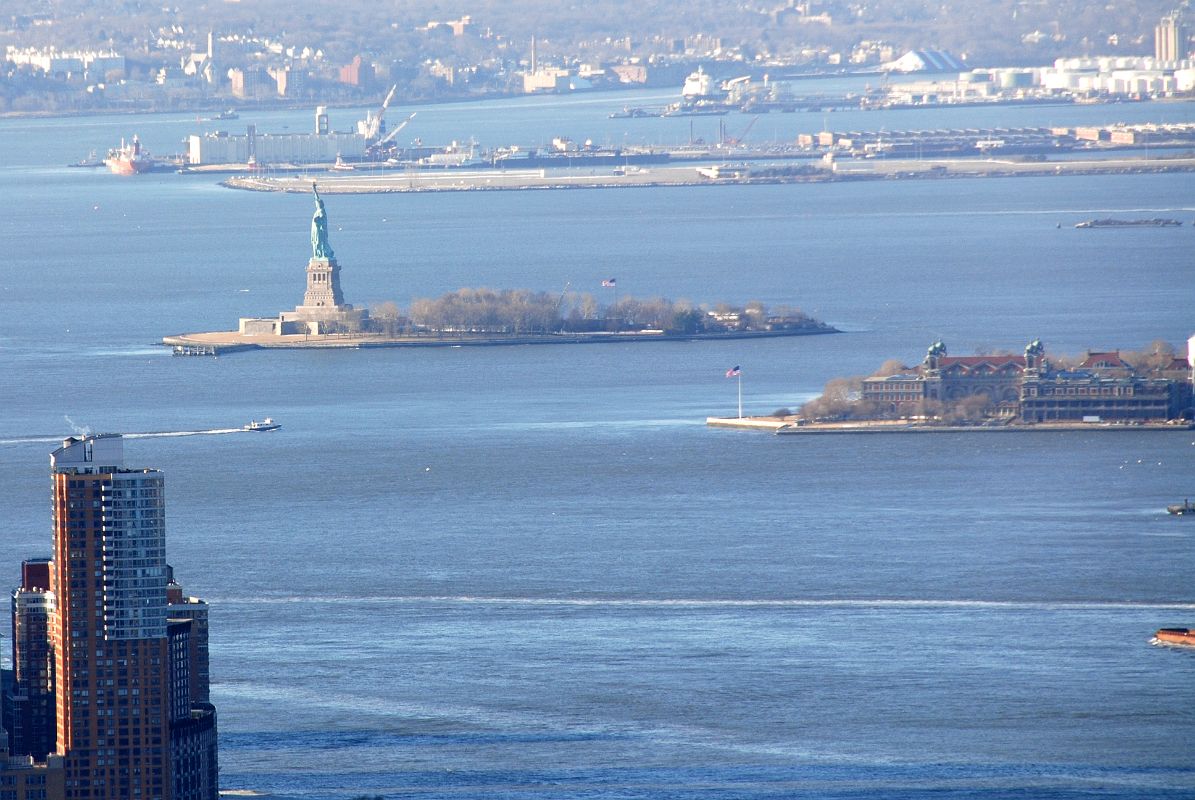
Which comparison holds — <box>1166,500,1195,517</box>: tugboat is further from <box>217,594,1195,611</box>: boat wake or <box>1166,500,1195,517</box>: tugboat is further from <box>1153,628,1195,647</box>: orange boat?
<box>1153,628,1195,647</box>: orange boat

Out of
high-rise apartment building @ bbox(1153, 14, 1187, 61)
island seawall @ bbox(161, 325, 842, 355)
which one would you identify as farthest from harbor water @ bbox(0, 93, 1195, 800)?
high-rise apartment building @ bbox(1153, 14, 1187, 61)

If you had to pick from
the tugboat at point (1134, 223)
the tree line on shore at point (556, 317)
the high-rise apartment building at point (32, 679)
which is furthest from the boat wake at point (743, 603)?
the tugboat at point (1134, 223)

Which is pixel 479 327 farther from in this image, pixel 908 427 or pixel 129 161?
pixel 129 161

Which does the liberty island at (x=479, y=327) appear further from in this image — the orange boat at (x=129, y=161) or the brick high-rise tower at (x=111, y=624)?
the orange boat at (x=129, y=161)

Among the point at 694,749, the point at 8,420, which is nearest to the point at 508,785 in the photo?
the point at 694,749

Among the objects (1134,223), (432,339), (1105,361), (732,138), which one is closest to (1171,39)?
(732,138)

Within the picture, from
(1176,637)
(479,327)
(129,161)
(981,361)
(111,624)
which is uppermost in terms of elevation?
(129,161)

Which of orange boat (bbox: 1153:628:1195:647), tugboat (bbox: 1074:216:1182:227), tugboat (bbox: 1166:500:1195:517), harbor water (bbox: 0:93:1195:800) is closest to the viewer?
harbor water (bbox: 0:93:1195:800)
